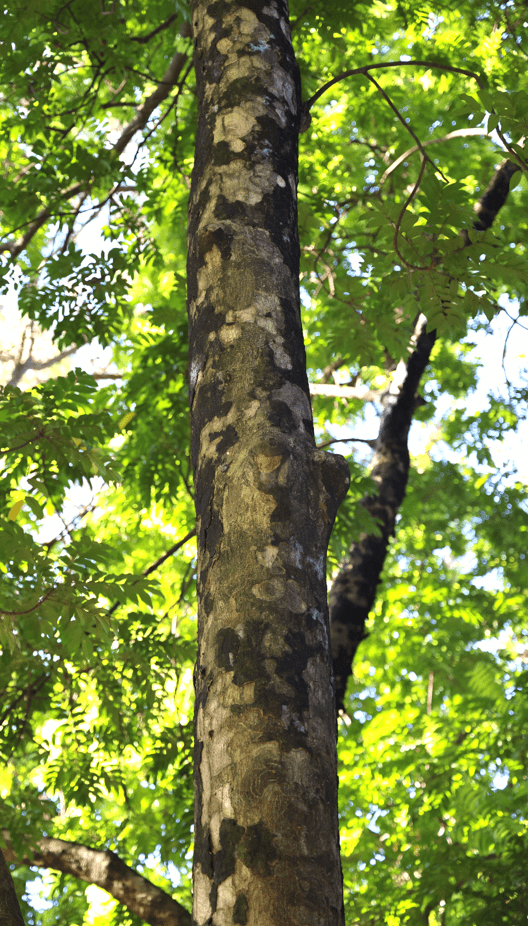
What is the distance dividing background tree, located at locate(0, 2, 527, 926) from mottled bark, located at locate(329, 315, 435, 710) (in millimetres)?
124

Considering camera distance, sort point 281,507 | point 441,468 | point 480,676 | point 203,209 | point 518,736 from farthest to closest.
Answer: point 441,468, point 480,676, point 518,736, point 203,209, point 281,507

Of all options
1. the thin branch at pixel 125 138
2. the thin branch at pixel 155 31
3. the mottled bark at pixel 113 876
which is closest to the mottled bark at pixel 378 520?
the mottled bark at pixel 113 876

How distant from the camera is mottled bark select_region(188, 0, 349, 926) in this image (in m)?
1.09

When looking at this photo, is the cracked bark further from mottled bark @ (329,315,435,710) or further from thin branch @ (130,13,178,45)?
thin branch @ (130,13,178,45)

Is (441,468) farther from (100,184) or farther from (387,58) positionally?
(100,184)

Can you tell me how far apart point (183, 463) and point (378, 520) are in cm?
159

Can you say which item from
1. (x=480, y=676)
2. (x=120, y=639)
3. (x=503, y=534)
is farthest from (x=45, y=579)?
(x=503, y=534)

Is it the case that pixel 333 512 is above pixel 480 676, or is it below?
below

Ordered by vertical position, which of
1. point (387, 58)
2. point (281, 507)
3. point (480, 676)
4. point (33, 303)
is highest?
point (387, 58)

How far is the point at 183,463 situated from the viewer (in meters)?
4.72

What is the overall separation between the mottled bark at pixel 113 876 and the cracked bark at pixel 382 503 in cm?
155

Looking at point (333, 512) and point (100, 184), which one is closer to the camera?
point (333, 512)

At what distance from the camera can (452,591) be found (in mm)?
8172

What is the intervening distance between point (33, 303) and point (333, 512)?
11.7 ft
